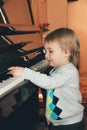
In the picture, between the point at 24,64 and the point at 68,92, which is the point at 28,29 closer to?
the point at 24,64

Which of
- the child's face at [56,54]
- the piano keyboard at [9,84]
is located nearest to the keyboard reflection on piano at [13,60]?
the piano keyboard at [9,84]

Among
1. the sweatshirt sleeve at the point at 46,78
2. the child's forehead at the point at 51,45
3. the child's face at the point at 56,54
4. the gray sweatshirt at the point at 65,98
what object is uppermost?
the child's forehead at the point at 51,45

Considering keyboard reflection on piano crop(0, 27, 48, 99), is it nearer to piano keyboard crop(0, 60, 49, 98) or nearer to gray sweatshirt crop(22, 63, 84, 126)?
piano keyboard crop(0, 60, 49, 98)

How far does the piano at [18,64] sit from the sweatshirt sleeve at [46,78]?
3 centimetres

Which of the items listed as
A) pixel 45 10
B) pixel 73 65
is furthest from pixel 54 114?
pixel 45 10

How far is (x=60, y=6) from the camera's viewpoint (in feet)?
13.5

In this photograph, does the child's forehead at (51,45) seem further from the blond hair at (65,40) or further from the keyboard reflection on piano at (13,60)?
the keyboard reflection on piano at (13,60)

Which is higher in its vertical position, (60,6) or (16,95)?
(16,95)

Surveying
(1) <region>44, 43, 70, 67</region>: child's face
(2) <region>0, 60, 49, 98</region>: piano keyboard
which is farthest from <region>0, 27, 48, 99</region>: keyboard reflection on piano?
(1) <region>44, 43, 70, 67</region>: child's face

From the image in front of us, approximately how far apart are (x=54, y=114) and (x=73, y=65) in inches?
10.1

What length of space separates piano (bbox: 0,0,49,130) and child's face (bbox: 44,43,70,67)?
0.48 ft

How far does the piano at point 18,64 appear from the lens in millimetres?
913

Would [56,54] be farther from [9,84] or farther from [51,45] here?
[9,84]

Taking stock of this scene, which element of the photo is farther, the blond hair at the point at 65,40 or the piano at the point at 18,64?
the blond hair at the point at 65,40
